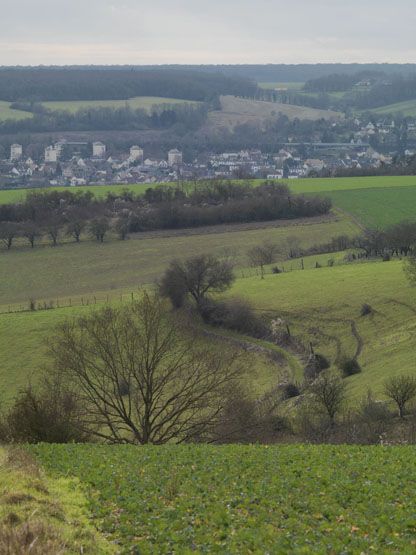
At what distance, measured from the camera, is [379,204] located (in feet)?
333

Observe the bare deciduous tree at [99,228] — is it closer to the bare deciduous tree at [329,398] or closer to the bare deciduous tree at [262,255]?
the bare deciduous tree at [262,255]

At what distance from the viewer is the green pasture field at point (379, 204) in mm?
93562

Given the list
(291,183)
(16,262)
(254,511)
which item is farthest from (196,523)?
(291,183)

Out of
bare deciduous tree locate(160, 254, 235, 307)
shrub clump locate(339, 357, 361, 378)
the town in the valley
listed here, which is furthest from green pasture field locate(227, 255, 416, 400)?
the town in the valley

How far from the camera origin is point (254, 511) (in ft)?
54.1

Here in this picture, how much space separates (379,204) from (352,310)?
51.7 metres

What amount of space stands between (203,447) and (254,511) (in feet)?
21.6

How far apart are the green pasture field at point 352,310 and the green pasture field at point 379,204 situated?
28.5 meters

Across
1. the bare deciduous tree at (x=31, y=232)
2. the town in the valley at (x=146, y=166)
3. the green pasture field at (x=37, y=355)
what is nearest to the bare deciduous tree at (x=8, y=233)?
the bare deciduous tree at (x=31, y=232)

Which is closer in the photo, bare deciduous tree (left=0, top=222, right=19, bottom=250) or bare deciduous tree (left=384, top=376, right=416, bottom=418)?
bare deciduous tree (left=384, top=376, right=416, bottom=418)

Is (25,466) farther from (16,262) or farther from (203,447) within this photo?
(16,262)

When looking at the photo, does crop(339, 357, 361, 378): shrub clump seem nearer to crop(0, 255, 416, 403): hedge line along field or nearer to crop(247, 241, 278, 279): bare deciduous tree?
crop(0, 255, 416, 403): hedge line along field

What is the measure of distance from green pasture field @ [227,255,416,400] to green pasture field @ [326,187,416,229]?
28.5 meters

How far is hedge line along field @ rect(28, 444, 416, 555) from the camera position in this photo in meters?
14.9
